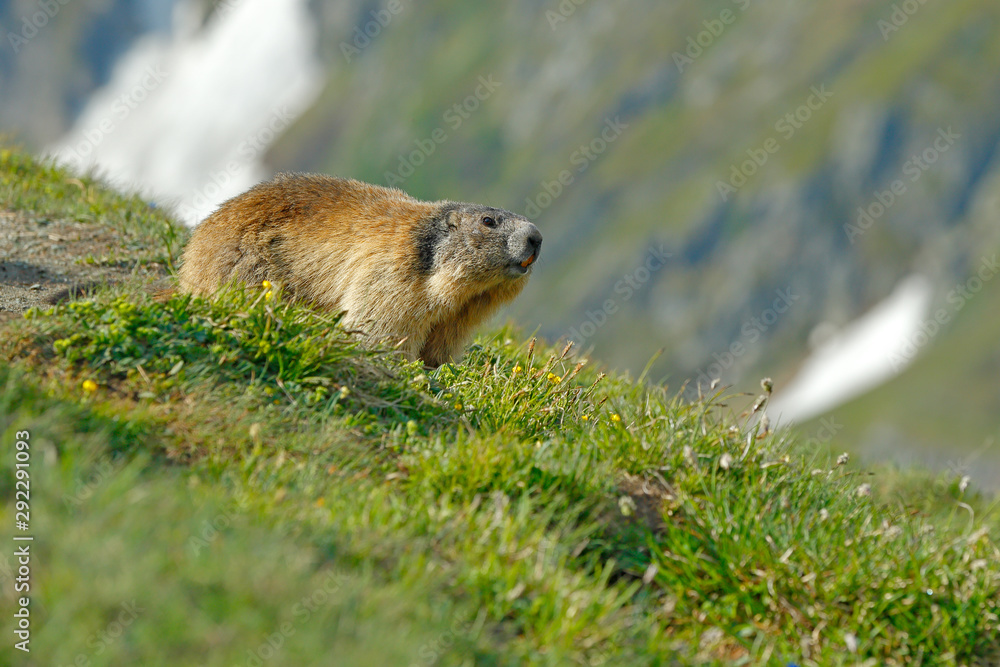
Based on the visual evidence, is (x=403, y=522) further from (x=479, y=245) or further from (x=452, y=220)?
(x=452, y=220)

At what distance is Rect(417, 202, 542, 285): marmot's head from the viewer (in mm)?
8484

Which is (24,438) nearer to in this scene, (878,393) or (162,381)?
(162,381)

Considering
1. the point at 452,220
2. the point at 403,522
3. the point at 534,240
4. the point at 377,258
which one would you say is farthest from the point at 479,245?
the point at 403,522

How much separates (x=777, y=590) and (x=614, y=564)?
0.89 metres

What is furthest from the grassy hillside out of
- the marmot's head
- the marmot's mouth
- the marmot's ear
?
the marmot's ear

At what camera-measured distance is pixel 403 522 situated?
4.87 meters

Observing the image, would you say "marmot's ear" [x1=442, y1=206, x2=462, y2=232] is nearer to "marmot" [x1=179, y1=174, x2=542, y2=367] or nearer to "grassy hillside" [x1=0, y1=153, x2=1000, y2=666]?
"marmot" [x1=179, y1=174, x2=542, y2=367]

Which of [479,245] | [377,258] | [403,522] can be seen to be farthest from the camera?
[479,245]

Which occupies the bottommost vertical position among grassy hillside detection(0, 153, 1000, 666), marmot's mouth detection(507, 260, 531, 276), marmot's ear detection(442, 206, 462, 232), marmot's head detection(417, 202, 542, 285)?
grassy hillside detection(0, 153, 1000, 666)

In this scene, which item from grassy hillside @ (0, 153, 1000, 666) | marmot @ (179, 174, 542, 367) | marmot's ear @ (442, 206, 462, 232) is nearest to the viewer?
grassy hillside @ (0, 153, 1000, 666)

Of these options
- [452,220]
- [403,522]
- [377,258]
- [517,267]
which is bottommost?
[403,522]

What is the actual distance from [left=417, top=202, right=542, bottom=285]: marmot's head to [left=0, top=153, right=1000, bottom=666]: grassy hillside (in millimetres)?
1798

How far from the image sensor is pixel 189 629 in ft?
11.4

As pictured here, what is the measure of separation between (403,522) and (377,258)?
3931mm
